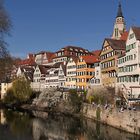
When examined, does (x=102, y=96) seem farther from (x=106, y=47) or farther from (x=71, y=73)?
(x=71, y=73)

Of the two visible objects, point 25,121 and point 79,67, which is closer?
point 25,121

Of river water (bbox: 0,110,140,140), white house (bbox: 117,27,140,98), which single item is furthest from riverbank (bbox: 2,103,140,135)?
white house (bbox: 117,27,140,98)

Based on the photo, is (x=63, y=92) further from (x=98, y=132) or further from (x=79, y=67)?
(x=98, y=132)

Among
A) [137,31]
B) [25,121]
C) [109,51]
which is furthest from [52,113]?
[137,31]

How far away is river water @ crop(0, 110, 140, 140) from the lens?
132ft

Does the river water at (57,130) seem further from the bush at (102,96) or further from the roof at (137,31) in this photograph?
the roof at (137,31)

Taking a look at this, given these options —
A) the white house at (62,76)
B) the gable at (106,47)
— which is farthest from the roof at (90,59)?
the white house at (62,76)

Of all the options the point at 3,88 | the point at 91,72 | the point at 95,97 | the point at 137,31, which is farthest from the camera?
the point at 3,88

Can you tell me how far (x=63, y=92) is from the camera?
72.1 metres

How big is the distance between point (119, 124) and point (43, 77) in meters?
61.1

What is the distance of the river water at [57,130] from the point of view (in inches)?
1583

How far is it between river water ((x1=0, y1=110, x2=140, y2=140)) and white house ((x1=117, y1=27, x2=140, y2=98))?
27.9 feet

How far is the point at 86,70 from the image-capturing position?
8125 cm

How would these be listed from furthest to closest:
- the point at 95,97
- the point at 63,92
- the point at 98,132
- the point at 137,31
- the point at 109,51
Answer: the point at 63,92 < the point at 109,51 < the point at 95,97 < the point at 137,31 < the point at 98,132
